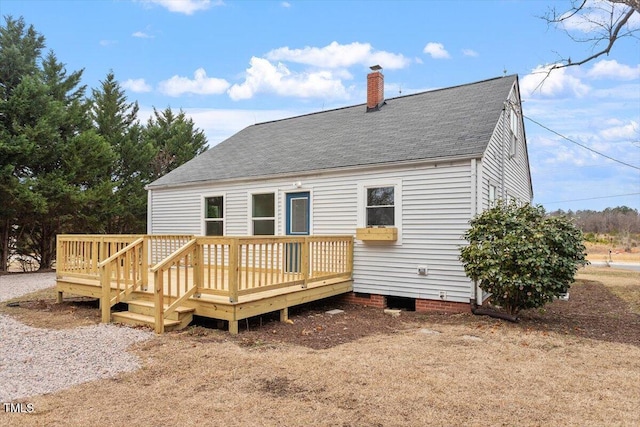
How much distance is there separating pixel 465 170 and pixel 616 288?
27.0 ft

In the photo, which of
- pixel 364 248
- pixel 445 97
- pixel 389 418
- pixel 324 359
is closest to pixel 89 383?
pixel 324 359

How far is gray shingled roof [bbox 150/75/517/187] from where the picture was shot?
8211 mm

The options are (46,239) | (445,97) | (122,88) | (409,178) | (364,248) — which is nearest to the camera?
(409,178)

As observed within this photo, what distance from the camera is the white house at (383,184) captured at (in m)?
7.63

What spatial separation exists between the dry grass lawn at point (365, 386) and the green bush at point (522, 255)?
3.45 feet

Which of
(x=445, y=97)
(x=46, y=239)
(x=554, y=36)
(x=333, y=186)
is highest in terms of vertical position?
(x=554, y=36)

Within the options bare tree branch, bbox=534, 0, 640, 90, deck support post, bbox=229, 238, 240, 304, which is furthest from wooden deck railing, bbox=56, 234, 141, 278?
bare tree branch, bbox=534, 0, 640, 90

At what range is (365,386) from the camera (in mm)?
3885

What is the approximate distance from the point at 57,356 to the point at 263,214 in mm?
5707

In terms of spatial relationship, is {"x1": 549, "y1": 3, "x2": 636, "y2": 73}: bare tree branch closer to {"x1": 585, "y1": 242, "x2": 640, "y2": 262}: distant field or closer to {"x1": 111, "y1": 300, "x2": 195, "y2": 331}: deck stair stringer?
{"x1": 111, "y1": 300, "x2": 195, "y2": 331}: deck stair stringer

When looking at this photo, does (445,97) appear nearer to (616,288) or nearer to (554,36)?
(554,36)

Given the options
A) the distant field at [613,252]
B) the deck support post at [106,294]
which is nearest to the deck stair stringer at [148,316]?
the deck support post at [106,294]

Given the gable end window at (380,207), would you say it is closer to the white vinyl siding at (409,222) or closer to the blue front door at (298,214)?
the white vinyl siding at (409,222)

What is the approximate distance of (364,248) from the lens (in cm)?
857
